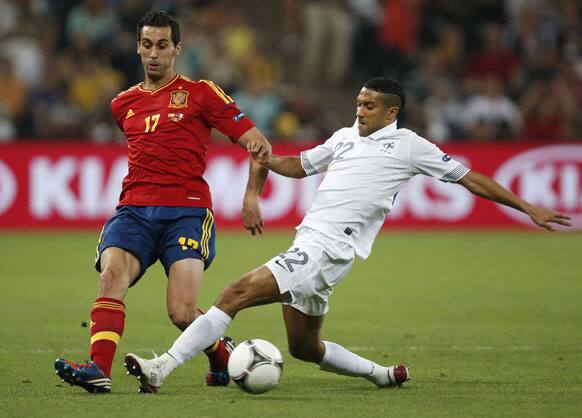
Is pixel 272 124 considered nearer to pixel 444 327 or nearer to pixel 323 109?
pixel 323 109

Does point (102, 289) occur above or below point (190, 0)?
below

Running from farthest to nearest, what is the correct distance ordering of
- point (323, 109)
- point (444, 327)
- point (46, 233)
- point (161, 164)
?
point (323, 109) → point (46, 233) → point (444, 327) → point (161, 164)

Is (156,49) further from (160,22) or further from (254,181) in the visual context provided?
(254,181)

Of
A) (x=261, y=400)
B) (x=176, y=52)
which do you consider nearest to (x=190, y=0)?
(x=176, y=52)

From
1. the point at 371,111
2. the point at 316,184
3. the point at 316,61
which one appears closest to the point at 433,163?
the point at 371,111

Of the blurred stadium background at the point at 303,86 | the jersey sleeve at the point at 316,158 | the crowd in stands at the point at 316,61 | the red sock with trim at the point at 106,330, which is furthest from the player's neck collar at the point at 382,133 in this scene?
the crowd in stands at the point at 316,61

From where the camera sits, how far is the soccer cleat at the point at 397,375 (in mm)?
7387

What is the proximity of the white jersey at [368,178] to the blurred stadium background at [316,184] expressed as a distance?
1.01 metres

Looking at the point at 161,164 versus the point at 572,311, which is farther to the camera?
the point at 572,311

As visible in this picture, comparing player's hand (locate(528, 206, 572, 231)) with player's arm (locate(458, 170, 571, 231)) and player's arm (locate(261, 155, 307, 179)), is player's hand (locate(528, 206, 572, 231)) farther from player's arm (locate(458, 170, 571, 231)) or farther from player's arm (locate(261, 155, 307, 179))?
player's arm (locate(261, 155, 307, 179))

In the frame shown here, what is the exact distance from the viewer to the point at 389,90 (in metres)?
7.43

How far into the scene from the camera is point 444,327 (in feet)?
33.7

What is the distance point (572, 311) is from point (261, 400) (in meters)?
5.16

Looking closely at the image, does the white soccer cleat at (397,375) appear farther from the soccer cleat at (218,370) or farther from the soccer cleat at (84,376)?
the soccer cleat at (84,376)
